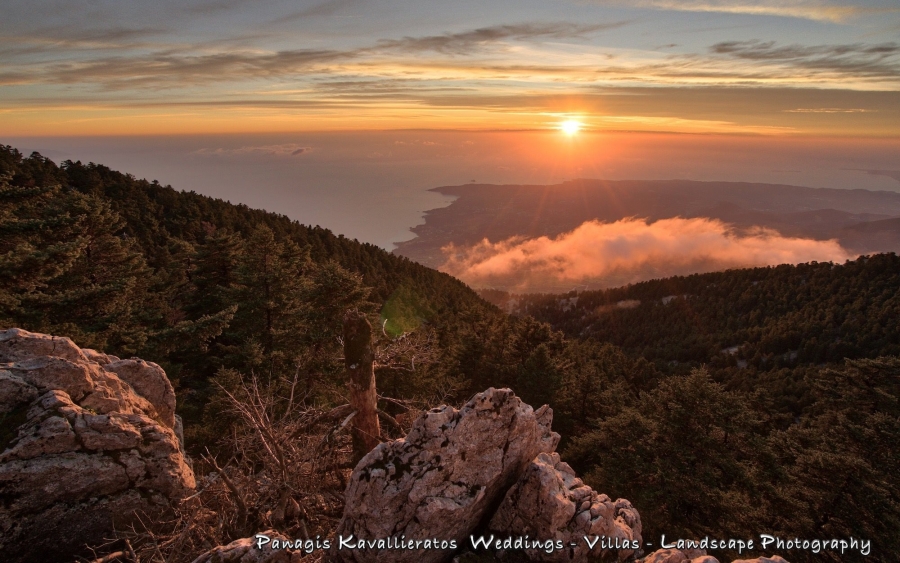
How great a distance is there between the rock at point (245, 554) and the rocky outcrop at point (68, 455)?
2.83 m

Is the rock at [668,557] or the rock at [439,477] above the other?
the rock at [439,477]

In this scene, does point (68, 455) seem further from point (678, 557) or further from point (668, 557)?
point (678, 557)

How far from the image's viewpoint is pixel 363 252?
76.7 meters

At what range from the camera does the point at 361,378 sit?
960 centimetres

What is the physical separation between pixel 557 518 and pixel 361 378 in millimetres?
4903

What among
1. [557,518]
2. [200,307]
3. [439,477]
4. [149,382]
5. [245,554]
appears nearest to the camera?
[245,554]

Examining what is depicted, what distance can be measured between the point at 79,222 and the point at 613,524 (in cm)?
2400

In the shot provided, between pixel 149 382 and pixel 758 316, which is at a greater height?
pixel 149 382

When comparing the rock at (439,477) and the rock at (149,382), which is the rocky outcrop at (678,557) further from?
the rock at (149,382)

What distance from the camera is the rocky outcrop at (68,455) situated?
7.00 m

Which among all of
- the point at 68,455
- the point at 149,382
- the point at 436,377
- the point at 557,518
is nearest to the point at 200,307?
the point at 436,377

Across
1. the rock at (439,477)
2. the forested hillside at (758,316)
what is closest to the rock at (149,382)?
the rock at (439,477)

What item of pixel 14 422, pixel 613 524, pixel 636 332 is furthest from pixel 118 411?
pixel 636 332

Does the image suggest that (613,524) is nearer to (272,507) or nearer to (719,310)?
(272,507)
